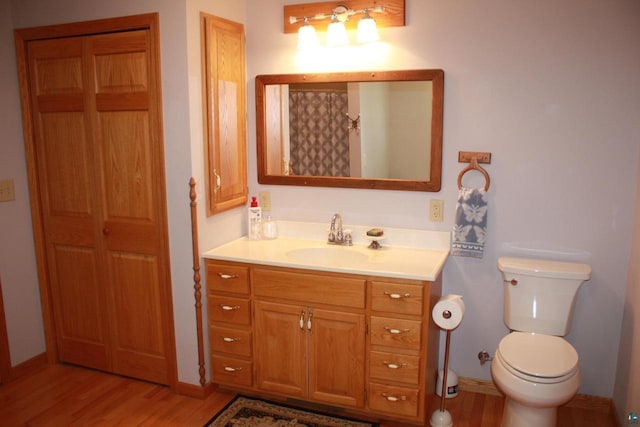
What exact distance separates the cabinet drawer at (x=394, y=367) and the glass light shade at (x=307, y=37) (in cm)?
161

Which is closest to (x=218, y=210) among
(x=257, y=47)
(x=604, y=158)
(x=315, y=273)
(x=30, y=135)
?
(x=315, y=273)

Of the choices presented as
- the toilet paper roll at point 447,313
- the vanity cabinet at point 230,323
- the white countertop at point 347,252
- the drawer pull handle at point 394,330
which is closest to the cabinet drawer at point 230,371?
the vanity cabinet at point 230,323

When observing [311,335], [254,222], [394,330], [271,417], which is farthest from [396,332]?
[254,222]

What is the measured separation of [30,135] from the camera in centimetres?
291

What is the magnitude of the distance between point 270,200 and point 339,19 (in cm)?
109

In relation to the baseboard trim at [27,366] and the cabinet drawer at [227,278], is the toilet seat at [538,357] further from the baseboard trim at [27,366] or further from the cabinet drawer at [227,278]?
the baseboard trim at [27,366]

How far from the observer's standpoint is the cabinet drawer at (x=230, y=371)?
8.82 ft

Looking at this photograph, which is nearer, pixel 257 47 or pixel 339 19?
pixel 339 19

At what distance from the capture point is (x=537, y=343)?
2312mm

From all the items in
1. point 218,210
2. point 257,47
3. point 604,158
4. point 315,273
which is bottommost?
point 315,273

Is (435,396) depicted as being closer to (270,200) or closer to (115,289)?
(270,200)

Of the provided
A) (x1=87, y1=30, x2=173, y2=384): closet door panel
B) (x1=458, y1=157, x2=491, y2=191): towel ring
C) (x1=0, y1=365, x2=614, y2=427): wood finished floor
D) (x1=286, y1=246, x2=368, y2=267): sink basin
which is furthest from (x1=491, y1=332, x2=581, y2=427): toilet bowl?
(x1=87, y1=30, x2=173, y2=384): closet door panel

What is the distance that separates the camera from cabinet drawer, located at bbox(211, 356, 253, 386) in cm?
269

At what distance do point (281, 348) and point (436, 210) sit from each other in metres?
1.08
